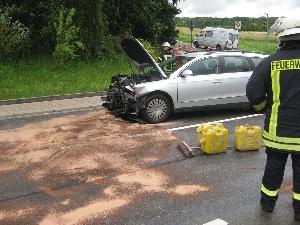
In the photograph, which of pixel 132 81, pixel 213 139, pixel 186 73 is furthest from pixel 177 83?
pixel 213 139

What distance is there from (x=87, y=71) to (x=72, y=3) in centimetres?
403

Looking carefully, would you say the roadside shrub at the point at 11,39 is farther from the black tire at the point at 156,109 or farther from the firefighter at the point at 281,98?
the firefighter at the point at 281,98

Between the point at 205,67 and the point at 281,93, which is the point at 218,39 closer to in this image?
the point at 205,67

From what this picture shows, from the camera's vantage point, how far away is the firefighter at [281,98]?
14.7 feet

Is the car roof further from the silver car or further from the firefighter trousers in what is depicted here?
the firefighter trousers

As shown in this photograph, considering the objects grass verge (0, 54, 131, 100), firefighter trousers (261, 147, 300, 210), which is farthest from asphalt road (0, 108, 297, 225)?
grass verge (0, 54, 131, 100)

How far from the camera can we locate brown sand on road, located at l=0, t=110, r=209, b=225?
5.47 metres

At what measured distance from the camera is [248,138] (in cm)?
746

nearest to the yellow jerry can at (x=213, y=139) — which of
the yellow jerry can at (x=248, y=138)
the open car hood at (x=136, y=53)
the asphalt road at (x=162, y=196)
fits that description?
the asphalt road at (x=162, y=196)

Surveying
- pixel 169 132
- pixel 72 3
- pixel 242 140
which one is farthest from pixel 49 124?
pixel 72 3

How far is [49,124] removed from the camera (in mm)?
10078

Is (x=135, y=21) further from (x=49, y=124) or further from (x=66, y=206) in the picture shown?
(x=66, y=206)

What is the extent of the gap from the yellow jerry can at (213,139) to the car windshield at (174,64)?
Answer: 10.1 feet

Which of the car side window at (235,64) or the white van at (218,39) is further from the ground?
the white van at (218,39)
